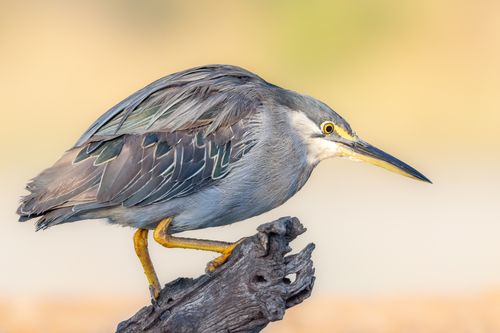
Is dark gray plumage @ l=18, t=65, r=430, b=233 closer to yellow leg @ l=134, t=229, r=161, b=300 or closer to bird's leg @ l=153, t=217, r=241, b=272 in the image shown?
bird's leg @ l=153, t=217, r=241, b=272

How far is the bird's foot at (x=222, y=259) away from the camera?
29.8 feet

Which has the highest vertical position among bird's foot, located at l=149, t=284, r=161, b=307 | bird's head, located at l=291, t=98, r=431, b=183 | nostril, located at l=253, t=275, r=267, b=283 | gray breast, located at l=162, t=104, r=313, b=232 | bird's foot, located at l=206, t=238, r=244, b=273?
bird's head, located at l=291, t=98, r=431, b=183

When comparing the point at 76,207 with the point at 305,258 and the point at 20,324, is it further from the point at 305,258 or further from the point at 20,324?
the point at 20,324

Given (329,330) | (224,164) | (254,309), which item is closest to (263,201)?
(224,164)

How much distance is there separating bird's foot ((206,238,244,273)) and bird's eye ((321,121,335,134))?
1.07 meters

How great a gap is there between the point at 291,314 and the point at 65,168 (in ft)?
12.5

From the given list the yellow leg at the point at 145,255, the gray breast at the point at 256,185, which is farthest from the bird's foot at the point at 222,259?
the yellow leg at the point at 145,255

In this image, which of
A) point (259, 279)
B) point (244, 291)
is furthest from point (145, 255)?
point (259, 279)

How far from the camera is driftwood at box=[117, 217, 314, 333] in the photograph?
853 cm

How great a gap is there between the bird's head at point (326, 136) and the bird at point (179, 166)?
0.02 metres

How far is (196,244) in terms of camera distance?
364 inches

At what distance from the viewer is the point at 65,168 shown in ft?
31.0

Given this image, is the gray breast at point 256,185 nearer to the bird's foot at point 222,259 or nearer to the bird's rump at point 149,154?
the bird's rump at point 149,154

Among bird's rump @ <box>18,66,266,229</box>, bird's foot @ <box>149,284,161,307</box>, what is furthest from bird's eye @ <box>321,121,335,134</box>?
bird's foot @ <box>149,284,161,307</box>
